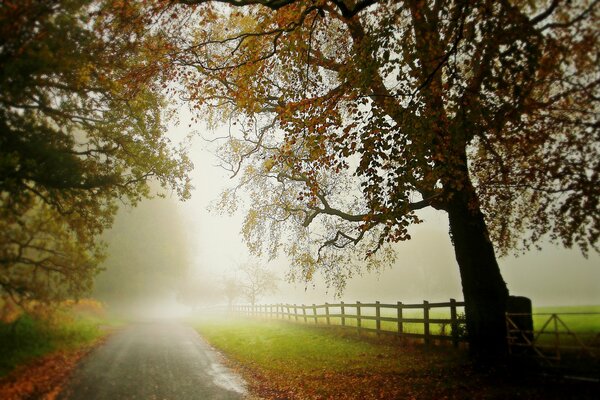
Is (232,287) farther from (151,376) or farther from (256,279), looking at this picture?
(151,376)

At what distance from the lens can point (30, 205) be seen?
33.1ft

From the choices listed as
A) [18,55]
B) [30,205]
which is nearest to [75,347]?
[30,205]

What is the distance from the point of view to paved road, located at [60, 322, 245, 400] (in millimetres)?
8539

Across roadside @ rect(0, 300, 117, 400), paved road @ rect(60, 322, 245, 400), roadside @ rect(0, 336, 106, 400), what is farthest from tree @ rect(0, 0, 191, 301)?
paved road @ rect(60, 322, 245, 400)

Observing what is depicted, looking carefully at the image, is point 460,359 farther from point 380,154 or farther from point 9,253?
point 9,253

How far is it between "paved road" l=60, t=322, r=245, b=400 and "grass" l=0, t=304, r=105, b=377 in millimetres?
1334

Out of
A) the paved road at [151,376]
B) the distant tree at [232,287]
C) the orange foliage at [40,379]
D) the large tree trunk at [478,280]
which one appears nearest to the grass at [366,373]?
the large tree trunk at [478,280]

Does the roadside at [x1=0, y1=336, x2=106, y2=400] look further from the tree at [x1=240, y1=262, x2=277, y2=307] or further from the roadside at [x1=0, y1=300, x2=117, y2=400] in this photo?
the tree at [x1=240, y1=262, x2=277, y2=307]

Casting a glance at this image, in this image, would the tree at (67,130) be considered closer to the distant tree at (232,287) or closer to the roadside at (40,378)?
the roadside at (40,378)

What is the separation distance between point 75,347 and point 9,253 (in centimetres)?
557

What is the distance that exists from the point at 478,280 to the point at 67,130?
12764mm

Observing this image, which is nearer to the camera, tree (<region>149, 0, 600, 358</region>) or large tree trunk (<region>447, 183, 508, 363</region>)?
tree (<region>149, 0, 600, 358</region>)

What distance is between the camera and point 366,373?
9.62 metres

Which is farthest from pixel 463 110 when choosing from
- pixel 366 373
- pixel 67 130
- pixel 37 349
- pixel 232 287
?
pixel 232 287
